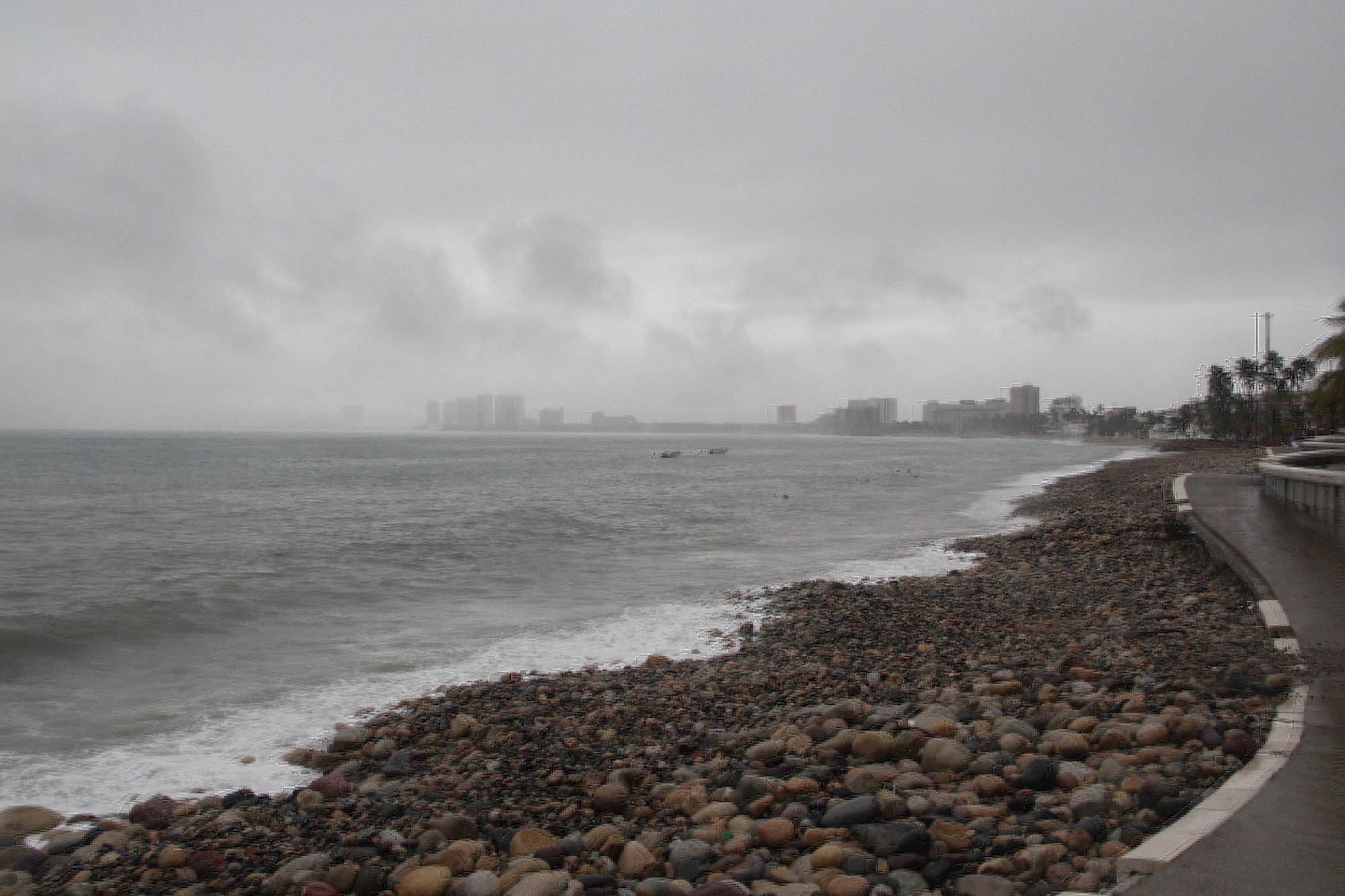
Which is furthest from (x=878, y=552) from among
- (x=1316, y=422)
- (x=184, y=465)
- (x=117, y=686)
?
(x=184, y=465)

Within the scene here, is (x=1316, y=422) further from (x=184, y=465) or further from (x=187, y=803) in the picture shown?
(x=184, y=465)

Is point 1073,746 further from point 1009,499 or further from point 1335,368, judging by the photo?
point 1335,368

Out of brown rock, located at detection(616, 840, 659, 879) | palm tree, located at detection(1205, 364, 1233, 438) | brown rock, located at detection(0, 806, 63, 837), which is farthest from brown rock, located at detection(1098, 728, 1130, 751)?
palm tree, located at detection(1205, 364, 1233, 438)

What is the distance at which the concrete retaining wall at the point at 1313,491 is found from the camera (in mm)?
14156

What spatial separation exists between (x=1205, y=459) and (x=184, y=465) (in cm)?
8136

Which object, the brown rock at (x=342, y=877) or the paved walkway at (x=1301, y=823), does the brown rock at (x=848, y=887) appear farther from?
the brown rock at (x=342, y=877)

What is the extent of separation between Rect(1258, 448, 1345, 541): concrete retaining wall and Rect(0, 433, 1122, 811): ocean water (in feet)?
21.7

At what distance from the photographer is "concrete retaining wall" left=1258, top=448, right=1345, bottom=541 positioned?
14.2 meters

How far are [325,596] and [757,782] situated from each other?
13.1m

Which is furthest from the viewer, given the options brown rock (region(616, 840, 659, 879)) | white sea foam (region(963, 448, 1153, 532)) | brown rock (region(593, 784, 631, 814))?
white sea foam (region(963, 448, 1153, 532))

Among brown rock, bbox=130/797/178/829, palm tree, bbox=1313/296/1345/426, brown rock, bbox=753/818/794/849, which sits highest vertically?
palm tree, bbox=1313/296/1345/426

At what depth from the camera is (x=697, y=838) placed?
468 centimetres

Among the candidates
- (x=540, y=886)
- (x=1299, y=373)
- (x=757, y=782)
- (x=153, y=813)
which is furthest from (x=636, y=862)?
(x=1299, y=373)

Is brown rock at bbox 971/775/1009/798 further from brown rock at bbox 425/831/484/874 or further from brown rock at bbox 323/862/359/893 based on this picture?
brown rock at bbox 323/862/359/893
